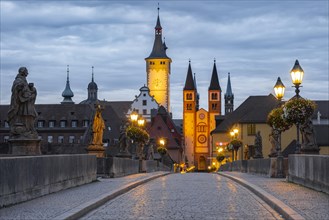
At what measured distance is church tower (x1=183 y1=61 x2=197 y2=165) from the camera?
17425cm

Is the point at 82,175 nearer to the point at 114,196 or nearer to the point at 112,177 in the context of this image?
the point at 114,196

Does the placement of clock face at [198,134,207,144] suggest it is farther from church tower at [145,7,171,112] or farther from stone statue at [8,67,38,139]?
stone statue at [8,67,38,139]

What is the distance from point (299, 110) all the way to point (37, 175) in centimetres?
1096

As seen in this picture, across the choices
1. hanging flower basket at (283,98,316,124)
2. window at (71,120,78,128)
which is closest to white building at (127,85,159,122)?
window at (71,120,78,128)

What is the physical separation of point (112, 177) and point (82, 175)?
24.0ft

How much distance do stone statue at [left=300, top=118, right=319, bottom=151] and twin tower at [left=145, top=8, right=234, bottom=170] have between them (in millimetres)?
145675

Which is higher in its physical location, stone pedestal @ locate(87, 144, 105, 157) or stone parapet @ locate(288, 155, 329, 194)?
stone pedestal @ locate(87, 144, 105, 157)

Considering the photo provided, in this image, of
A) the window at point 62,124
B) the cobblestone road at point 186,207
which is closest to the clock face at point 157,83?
the window at point 62,124

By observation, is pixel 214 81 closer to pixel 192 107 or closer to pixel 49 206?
pixel 192 107

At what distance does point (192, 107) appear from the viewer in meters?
177

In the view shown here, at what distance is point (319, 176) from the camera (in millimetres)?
18844

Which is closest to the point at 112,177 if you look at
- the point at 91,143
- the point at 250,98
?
the point at 91,143

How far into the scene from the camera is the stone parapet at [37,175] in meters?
14.4

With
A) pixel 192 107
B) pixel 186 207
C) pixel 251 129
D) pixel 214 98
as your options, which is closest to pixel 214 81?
pixel 214 98
